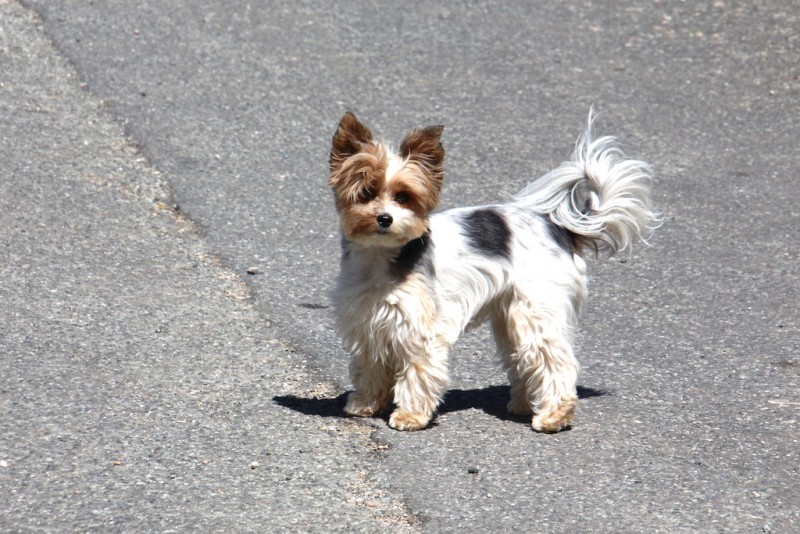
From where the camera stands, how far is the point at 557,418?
5.27m

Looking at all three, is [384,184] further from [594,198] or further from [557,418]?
[557,418]

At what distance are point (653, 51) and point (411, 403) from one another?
22.4 feet

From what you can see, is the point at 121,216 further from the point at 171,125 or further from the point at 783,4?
the point at 783,4

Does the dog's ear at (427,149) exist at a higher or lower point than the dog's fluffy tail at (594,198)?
higher

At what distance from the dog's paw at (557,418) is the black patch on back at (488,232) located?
76 centimetres

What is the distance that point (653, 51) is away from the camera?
1096 cm

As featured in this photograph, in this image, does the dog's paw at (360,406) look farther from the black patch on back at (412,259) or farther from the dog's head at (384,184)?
the dog's head at (384,184)

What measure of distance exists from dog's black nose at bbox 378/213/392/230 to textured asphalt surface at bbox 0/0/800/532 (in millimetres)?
995

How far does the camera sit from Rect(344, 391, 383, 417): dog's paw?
211 inches

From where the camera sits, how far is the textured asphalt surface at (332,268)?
461 cm

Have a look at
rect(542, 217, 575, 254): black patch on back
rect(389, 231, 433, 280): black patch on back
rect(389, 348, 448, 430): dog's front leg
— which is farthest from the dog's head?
rect(542, 217, 575, 254): black patch on back

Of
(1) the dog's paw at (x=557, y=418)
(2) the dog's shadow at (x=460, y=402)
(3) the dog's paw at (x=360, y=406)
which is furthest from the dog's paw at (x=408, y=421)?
Answer: (1) the dog's paw at (x=557, y=418)

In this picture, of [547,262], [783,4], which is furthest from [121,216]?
[783,4]

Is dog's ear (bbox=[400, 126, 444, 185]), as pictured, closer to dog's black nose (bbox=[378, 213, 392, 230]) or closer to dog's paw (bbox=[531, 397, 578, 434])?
dog's black nose (bbox=[378, 213, 392, 230])
